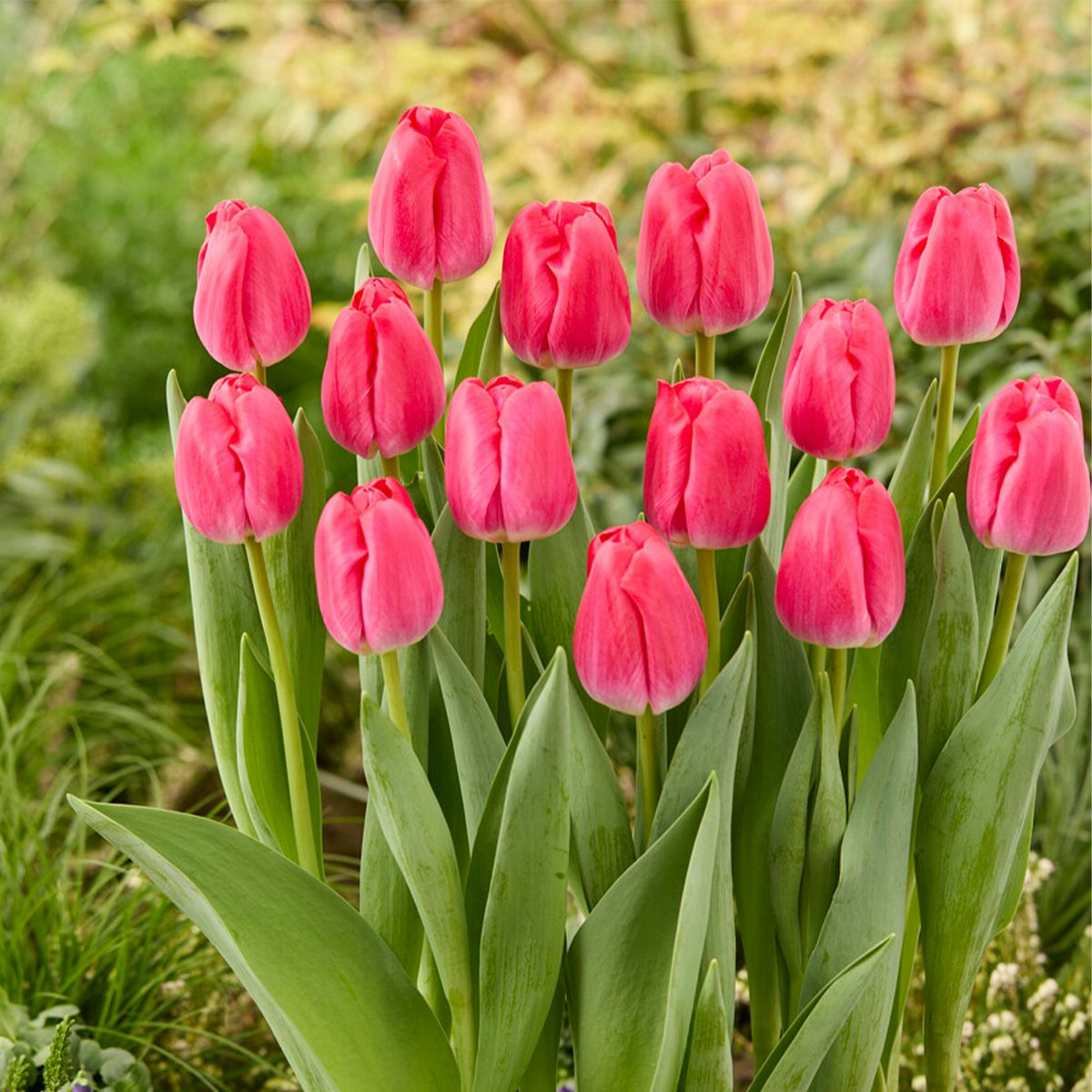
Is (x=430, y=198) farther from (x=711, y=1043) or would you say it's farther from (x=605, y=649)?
(x=711, y=1043)

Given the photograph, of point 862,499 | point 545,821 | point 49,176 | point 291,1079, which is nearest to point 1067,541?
point 862,499

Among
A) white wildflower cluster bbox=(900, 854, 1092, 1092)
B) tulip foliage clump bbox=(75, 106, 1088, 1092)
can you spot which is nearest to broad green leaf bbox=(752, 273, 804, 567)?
tulip foliage clump bbox=(75, 106, 1088, 1092)

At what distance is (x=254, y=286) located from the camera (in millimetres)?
625

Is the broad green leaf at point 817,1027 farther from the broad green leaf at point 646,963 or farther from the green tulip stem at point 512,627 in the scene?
the green tulip stem at point 512,627

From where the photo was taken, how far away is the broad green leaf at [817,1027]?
59 cm

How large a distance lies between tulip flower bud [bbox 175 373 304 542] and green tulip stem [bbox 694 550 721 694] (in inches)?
7.4

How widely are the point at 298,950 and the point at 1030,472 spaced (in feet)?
1.28

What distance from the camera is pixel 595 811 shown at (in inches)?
26.2

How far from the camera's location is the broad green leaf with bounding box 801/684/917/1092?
0.63 metres

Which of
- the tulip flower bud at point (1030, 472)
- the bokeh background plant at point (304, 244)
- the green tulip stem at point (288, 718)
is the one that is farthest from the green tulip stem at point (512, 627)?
the bokeh background plant at point (304, 244)

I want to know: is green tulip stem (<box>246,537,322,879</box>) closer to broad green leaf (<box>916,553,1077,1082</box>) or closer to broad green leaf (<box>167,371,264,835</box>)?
broad green leaf (<box>167,371,264,835</box>)

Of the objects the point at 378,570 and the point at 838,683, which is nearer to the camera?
the point at 378,570

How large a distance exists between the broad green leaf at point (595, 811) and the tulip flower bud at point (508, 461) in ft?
0.34

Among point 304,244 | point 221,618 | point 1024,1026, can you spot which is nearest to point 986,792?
point 221,618
